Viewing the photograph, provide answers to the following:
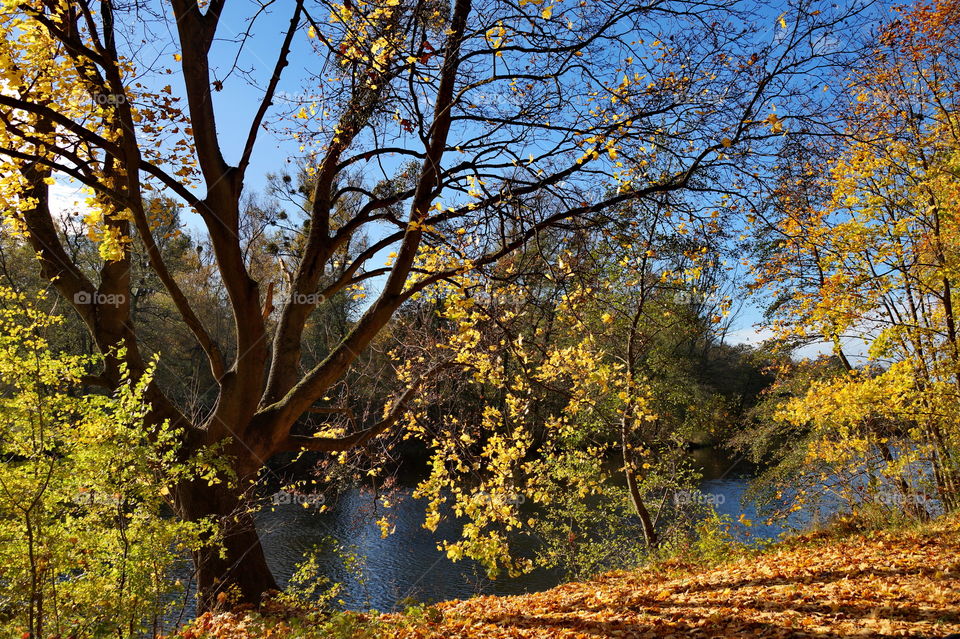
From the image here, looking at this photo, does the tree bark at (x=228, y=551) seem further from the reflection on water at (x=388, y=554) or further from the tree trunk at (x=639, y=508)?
the tree trunk at (x=639, y=508)

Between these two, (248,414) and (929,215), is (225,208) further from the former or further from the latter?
(929,215)

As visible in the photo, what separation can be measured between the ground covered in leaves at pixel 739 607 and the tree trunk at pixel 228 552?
0.59 meters

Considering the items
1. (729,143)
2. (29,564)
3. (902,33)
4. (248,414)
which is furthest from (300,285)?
(902,33)

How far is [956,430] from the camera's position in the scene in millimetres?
7246

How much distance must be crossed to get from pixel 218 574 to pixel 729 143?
5899 millimetres

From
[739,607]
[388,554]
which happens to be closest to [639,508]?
[739,607]

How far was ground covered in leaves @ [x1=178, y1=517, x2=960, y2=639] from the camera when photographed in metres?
3.56

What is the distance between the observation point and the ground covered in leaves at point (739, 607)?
3.56 metres

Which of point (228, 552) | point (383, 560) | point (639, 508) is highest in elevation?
point (228, 552)

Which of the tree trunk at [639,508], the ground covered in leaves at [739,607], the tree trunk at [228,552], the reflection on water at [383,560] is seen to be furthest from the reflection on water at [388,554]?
the ground covered in leaves at [739,607]

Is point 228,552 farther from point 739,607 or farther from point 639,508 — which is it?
point 639,508

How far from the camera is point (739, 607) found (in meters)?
4.13

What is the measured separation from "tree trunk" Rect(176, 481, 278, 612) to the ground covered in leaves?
0.59 m

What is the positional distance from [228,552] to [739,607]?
175 inches
